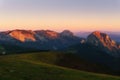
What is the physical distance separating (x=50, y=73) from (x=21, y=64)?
9.51 metres

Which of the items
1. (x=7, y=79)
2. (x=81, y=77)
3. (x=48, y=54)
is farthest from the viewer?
(x=48, y=54)

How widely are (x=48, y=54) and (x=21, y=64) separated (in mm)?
28403

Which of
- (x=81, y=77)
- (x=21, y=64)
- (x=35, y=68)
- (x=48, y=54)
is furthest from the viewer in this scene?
(x=48, y=54)

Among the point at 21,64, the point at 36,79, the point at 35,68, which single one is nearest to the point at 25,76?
the point at 36,79

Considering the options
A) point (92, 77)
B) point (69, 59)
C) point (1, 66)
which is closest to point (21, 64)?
point (1, 66)

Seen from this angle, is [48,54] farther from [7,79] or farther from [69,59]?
[7,79]

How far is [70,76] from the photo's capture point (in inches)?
1850

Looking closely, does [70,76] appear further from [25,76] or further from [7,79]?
[7,79]

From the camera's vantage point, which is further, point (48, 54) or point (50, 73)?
point (48, 54)

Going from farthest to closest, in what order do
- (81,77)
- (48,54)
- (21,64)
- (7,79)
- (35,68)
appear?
(48,54)
(21,64)
(35,68)
(81,77)
(7,79)

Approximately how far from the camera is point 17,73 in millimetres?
47531

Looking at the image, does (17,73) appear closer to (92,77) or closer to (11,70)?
(11,70)

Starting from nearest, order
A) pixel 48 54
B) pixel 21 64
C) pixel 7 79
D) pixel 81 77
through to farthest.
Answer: pixel 7 79 → pixel 81 77 → pixel 21 64 → pixel 48 54

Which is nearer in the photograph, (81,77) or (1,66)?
(81,77)
